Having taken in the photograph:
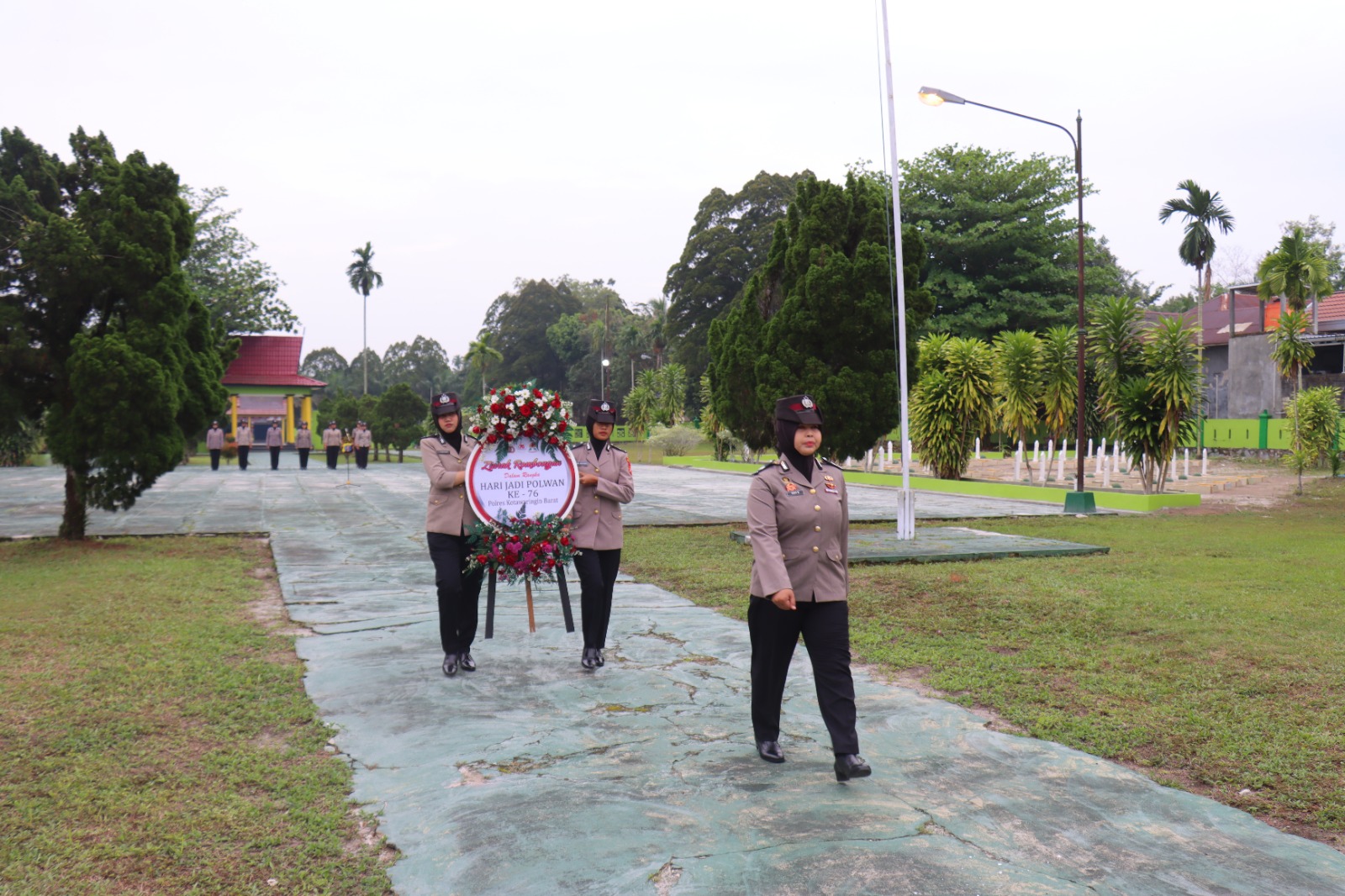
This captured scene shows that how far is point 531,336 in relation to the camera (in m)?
93.4

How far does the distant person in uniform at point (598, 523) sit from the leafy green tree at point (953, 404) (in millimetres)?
20582

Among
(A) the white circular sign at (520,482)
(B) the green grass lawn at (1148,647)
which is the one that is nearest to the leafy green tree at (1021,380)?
(B) the green grass lawn at (1148,647)

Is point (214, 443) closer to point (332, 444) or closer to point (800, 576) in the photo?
point (332, 444)

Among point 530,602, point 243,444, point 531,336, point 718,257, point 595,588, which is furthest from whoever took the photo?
point 531,336

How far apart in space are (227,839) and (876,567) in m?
8.58

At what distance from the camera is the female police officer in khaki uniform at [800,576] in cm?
461

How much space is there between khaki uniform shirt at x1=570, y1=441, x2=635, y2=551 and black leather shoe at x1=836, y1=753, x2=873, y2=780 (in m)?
2.67

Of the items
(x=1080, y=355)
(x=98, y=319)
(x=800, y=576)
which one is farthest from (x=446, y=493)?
(x=1080, y=355)

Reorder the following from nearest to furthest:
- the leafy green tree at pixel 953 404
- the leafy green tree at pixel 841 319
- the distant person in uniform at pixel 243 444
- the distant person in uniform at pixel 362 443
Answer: the leafy green tree at pixel 841 319, the leafy green tree at pixel 953 404, the distant person in uniform at pixel 243 444, the distant person in uniform at pixel 362 443

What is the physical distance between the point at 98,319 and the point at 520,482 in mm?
9448

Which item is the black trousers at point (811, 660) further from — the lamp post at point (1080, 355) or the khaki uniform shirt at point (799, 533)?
the lamp post at point (1080, 355)

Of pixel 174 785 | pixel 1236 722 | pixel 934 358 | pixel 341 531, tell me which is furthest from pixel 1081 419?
pixel 174 785

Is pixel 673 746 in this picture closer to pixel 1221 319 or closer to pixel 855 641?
pixel 855 641

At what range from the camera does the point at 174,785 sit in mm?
4590
